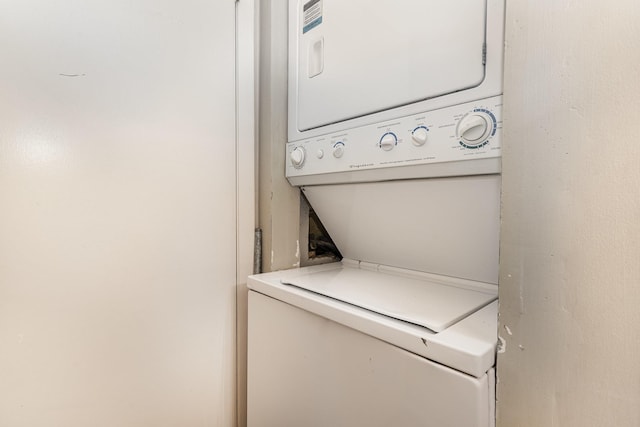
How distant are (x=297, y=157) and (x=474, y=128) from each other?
2.17ft

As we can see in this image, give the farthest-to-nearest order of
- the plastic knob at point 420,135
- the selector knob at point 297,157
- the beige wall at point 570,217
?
the selector knob at point 297,157, the plastic knob at point 420,135, the beige wall at point 570,217

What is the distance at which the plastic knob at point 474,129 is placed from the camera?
2.41ft

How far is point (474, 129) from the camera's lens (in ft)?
2.49

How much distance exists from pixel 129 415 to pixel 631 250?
4.69 ft

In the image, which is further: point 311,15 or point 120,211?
point 311,15

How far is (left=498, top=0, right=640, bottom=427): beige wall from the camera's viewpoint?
0.51m

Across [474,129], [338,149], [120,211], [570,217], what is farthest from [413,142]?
[120,211]

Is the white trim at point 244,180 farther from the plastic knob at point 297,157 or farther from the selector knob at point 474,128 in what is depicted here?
the selector knob at point 474,128

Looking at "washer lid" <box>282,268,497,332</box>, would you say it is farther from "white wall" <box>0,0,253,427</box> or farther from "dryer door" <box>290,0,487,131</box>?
"dryer door" <box>290,0,487,131</box>

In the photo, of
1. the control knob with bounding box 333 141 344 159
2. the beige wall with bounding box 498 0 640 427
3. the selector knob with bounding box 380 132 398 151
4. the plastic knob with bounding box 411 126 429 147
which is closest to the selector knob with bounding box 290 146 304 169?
the control knob with bounding box 333 141 344 159

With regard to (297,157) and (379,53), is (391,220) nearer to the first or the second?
(297,157)

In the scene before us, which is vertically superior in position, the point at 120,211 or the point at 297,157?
the point at 297,157

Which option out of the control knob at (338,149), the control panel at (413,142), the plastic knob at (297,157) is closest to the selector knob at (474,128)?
the control panel at (413,142)

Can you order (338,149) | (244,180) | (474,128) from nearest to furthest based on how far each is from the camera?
(474,128)
(338,149)
(244,180)
